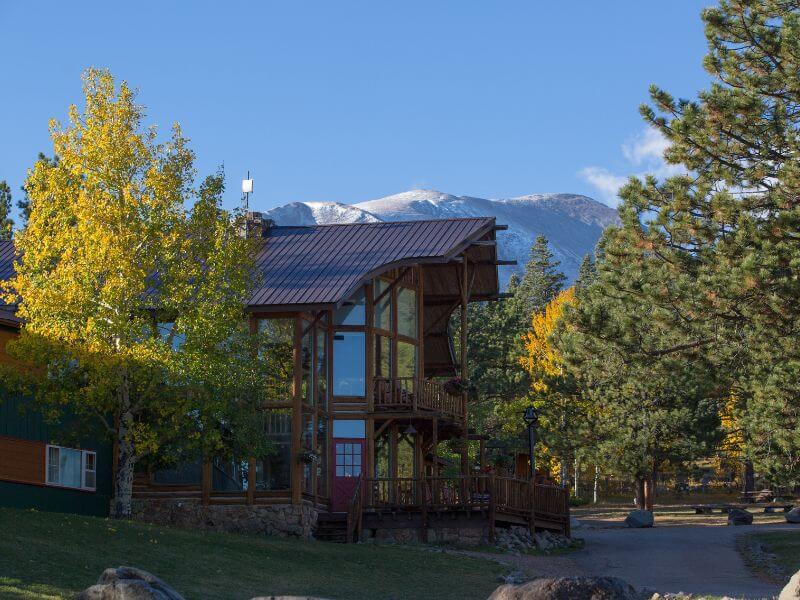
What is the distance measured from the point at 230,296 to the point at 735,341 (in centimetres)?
1069

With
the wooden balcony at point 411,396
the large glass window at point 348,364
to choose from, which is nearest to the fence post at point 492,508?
→ the wooden balcony at point 411,396

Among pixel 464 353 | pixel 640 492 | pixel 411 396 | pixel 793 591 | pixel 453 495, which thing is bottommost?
pixel 640 492

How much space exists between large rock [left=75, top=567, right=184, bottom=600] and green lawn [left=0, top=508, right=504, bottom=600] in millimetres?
2963

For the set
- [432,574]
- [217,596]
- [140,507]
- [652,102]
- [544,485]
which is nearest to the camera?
[217,596]

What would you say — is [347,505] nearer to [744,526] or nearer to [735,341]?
[735,341]

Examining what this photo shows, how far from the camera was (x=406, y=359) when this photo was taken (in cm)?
3378

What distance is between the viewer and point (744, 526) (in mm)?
39469

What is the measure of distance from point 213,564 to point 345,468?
1031 centimetres

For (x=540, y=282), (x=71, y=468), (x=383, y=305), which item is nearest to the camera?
(x=71, y=468)

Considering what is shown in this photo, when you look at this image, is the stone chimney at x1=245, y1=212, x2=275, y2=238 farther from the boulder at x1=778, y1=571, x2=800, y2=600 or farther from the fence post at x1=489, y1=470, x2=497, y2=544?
the boulder at x1=778, y1=571, x2=800, y2=600

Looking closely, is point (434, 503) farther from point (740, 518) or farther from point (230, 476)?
point (740, 518)

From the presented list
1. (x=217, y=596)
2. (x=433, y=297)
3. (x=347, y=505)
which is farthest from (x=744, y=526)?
(x=217, y=596)

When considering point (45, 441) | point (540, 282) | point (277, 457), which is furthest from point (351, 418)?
point (540, 282)

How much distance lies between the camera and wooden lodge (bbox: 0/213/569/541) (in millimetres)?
29391
